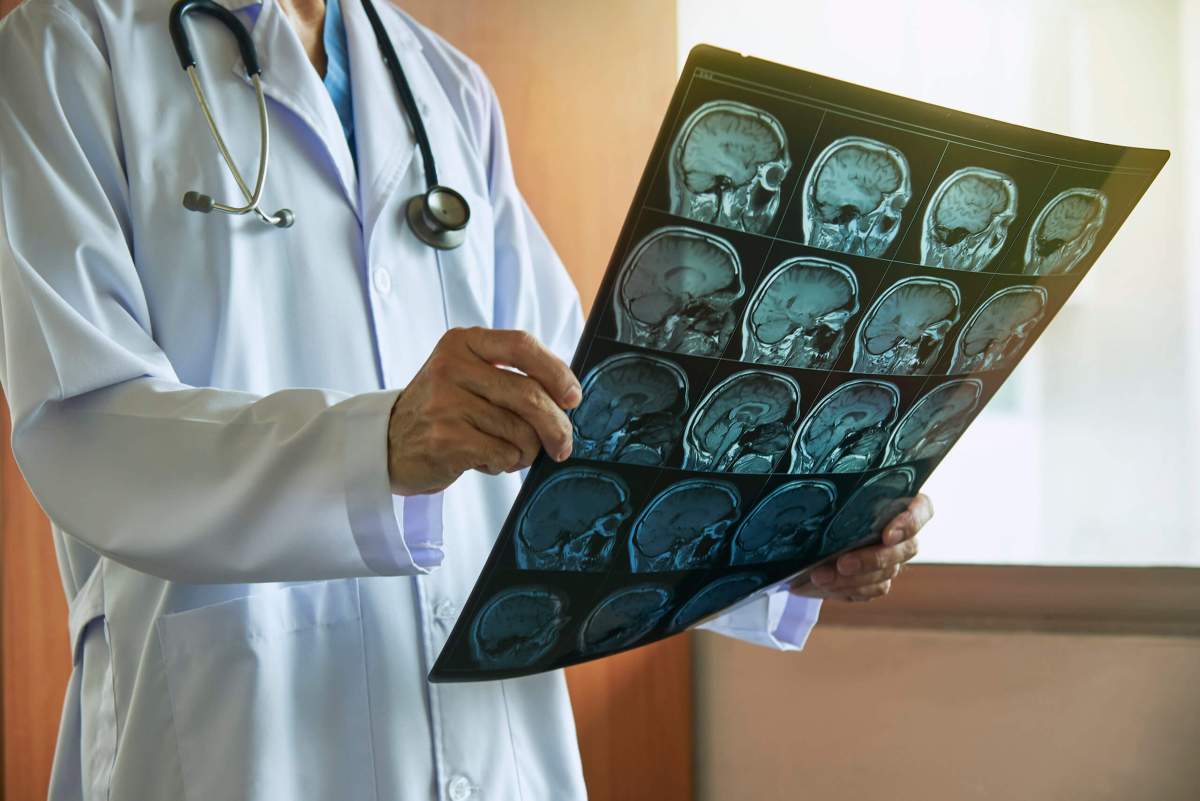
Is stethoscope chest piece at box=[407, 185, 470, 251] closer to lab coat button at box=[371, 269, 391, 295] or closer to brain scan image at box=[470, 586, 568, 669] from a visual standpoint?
lab coat button at box=[371, 269, 391, 295]

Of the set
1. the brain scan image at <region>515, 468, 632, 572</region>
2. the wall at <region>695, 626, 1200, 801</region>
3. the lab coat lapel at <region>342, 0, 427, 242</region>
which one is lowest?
the wall at <region>695, 626, 1200, 801</region>

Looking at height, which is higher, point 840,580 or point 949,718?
point 840,580

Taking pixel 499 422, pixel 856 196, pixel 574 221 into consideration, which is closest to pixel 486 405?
pixel 499 422

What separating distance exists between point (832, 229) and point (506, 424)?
224 mm

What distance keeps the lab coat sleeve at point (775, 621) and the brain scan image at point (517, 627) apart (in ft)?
1.03

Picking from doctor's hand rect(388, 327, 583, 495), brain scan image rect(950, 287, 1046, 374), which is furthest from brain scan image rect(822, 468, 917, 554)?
doctor's hand rect(388, 327, 583, 495)

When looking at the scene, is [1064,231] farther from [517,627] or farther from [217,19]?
[217,19]

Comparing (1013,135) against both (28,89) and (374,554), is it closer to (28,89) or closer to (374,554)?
(374,554)

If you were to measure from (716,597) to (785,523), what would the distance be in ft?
0.31

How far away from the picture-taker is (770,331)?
59 centimetres

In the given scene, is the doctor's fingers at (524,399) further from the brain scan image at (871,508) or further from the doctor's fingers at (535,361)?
the brain scan image at (871,508)

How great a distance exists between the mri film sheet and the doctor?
2.7 inches

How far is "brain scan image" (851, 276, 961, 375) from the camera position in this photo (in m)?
0.62

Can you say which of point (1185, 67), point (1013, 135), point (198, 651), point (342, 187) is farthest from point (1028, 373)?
point (198, 651)
